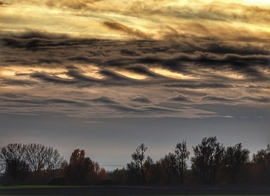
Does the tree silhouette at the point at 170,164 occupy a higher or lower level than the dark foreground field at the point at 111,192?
higher

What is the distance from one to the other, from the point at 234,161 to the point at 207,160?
6030mm

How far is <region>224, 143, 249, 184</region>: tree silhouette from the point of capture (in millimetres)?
117375

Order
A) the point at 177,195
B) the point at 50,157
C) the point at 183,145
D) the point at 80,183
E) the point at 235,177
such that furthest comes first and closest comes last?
the point at 50,157, the point at 183,145, the point at 235,177, the point at 80,183, the point at 177,195

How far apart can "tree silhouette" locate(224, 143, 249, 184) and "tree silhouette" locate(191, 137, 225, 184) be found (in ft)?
5.70

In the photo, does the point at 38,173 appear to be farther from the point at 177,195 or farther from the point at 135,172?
the point at 177,195

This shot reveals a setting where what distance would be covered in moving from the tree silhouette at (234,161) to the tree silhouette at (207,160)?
5.70 ft

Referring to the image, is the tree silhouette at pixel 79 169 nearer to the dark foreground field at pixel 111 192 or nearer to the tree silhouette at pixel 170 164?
the tree silhouette at pixel 170 164

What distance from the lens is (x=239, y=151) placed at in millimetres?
121000

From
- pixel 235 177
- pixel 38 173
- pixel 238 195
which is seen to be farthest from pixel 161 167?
pixel 238 195

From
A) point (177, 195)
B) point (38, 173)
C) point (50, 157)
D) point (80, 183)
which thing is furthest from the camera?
point (50, 157)

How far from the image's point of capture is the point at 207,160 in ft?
398

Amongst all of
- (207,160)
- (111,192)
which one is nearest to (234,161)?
(207,160)

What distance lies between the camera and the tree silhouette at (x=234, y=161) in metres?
117

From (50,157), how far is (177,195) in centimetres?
7737
